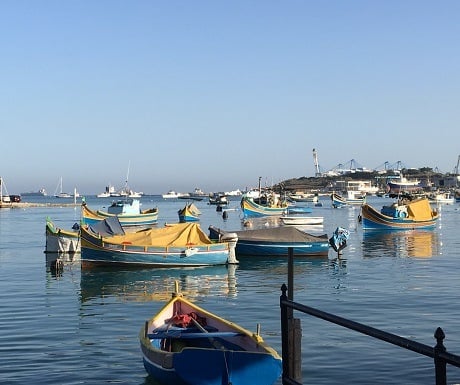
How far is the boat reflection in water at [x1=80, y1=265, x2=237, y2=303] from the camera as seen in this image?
25688 mm

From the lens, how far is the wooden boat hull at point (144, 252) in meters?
33.7

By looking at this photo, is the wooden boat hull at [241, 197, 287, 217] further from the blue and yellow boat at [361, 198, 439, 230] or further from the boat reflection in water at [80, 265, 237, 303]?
the boat reflection in water at [80, 265, 237, 303]

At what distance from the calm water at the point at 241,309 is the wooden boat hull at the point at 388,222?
2312 centimetres

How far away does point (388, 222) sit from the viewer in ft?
212

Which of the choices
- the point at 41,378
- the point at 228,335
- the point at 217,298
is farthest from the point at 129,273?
the point at 228,335

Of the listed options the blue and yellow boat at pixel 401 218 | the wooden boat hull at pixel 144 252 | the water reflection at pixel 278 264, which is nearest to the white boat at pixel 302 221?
the blue and yellow boat at pixel 401 218

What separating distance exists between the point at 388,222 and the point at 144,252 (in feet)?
123

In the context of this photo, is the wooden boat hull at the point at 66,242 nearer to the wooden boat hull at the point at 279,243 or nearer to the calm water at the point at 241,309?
the calm water at the point at 241,309

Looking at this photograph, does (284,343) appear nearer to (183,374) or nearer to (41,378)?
(183,374)

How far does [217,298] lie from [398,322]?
7.82m

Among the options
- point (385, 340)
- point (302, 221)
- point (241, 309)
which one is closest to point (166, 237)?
point (241, 309)

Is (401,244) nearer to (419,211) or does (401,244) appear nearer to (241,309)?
(419,211)

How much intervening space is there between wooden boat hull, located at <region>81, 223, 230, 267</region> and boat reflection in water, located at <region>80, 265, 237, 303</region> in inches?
18.8

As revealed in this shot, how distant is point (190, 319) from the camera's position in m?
14.2
